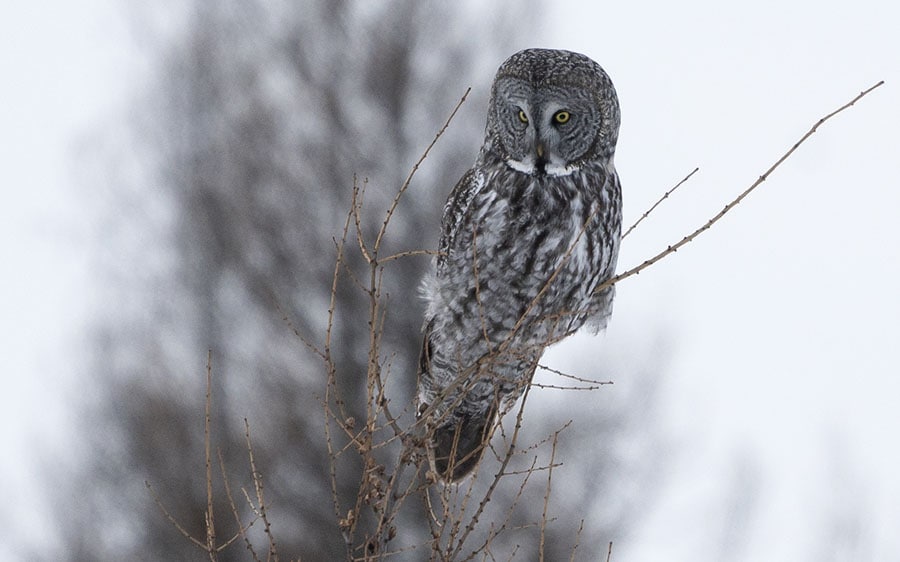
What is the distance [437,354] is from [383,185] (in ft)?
16.5

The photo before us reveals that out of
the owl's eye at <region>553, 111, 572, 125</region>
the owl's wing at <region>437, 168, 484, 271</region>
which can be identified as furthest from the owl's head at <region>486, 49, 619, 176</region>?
the owl's wing at <region>437, 168, 484, 271</region>

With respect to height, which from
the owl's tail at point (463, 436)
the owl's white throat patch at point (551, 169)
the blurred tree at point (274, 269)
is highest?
the blurred tree at point (274, 269)

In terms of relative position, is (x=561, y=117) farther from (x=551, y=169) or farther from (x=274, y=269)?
(x=274, y=269)

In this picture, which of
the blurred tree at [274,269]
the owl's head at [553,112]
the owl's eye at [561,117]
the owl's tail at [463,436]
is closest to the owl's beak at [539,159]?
the owl's head at [553,112]

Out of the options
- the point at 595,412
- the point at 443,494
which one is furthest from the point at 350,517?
the point at 595,412

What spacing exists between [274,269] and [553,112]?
579cm

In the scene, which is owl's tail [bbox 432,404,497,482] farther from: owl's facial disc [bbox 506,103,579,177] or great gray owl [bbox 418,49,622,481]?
owl's facial disc [bbox 506,103,579,177]

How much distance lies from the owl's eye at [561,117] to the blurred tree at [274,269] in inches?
180

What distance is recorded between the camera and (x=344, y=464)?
849cm

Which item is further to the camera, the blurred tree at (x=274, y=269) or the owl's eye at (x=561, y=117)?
the blurred tree at (x=274, y=269)

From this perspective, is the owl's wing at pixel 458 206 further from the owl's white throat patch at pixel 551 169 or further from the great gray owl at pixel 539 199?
the owl's white throat patch at pixel 551 169

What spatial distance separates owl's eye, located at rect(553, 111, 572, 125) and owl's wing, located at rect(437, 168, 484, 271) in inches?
11.6

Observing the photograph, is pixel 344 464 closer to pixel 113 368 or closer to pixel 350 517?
pixel 113 368

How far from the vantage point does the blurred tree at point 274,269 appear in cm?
873
